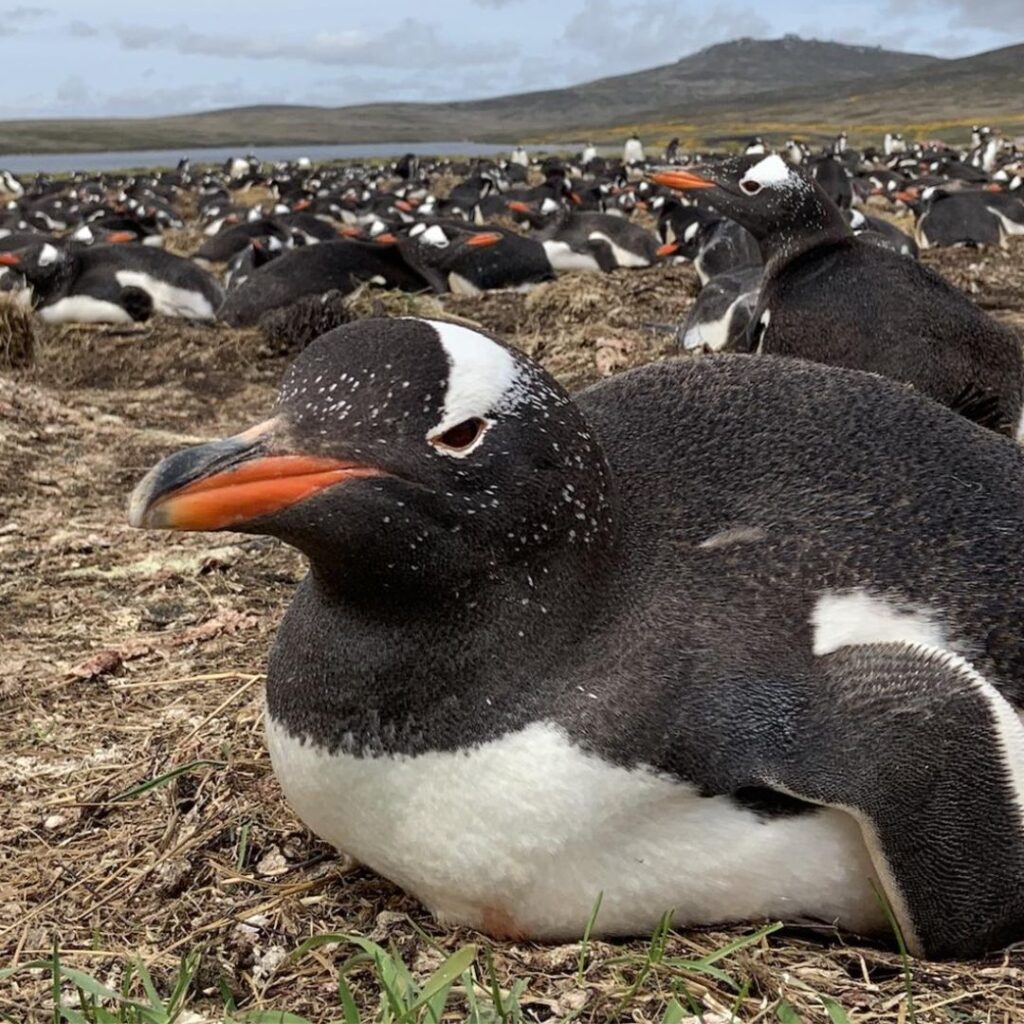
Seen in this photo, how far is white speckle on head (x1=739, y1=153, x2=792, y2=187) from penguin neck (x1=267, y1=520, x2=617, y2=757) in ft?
15.3

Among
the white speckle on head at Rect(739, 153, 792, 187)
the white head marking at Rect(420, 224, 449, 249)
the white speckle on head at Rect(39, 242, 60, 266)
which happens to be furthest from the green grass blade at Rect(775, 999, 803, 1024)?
the white head marking at Rect(420, 224, 449, 249)

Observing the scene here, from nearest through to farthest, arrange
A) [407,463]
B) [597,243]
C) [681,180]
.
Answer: [407,463]
[681,180]
[597,243]

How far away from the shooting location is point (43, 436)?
7.37 m

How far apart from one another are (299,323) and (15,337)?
219 centimetres

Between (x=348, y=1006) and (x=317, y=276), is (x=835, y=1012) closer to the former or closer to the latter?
(x=348, y=1006)

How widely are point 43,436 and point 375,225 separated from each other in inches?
570

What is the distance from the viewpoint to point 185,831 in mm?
3146

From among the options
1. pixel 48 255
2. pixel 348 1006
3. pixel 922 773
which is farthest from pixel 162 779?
pixel 48 255

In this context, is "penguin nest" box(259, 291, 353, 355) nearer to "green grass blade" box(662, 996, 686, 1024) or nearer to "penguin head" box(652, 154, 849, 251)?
"penguin head" box(652, 154, 849, 251)

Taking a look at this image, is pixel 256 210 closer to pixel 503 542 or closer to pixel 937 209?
pixel 937 209

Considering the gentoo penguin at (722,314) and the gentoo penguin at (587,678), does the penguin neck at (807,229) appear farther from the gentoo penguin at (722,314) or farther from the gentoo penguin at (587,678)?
the gentoo penguin at (587,678)

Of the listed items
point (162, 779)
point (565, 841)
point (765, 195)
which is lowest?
point (162, 779)

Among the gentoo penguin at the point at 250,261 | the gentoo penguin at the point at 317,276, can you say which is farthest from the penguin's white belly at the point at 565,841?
the gentoo penguin at the point at 250,261

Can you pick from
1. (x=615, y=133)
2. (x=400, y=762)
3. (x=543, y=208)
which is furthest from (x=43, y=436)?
(x=615, y=133)
